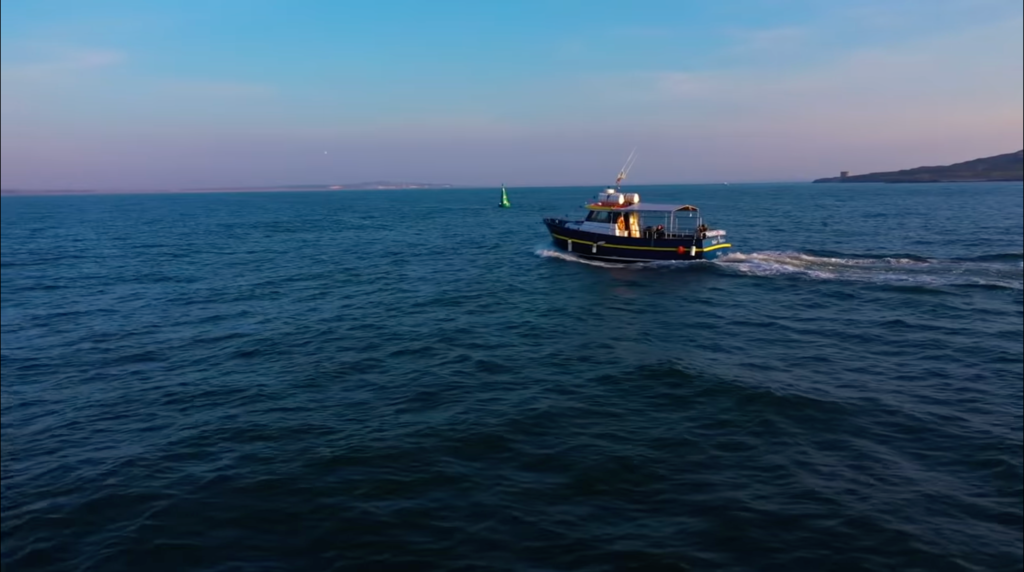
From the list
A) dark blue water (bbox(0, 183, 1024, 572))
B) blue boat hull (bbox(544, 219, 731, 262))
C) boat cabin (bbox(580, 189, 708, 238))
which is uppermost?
boat cabin (bbox(580, 189, 708, 238))

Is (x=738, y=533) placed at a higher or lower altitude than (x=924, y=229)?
lower

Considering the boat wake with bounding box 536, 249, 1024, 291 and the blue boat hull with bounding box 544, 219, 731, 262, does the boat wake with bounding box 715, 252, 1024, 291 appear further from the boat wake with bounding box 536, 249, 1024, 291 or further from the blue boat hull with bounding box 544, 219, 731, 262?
the blue boat hull with bounding box 544, 219, 731, 262

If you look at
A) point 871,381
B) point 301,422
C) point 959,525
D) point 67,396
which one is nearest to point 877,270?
point 871,381

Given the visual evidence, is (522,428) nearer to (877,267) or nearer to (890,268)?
(877,267)

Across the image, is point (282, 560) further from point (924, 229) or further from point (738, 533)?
point (924, 229)

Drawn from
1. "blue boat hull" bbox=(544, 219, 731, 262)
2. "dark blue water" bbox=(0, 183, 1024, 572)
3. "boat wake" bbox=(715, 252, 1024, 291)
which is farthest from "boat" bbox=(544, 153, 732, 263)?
"dark blue water" bbox=(0, 183, 1024, 572)
